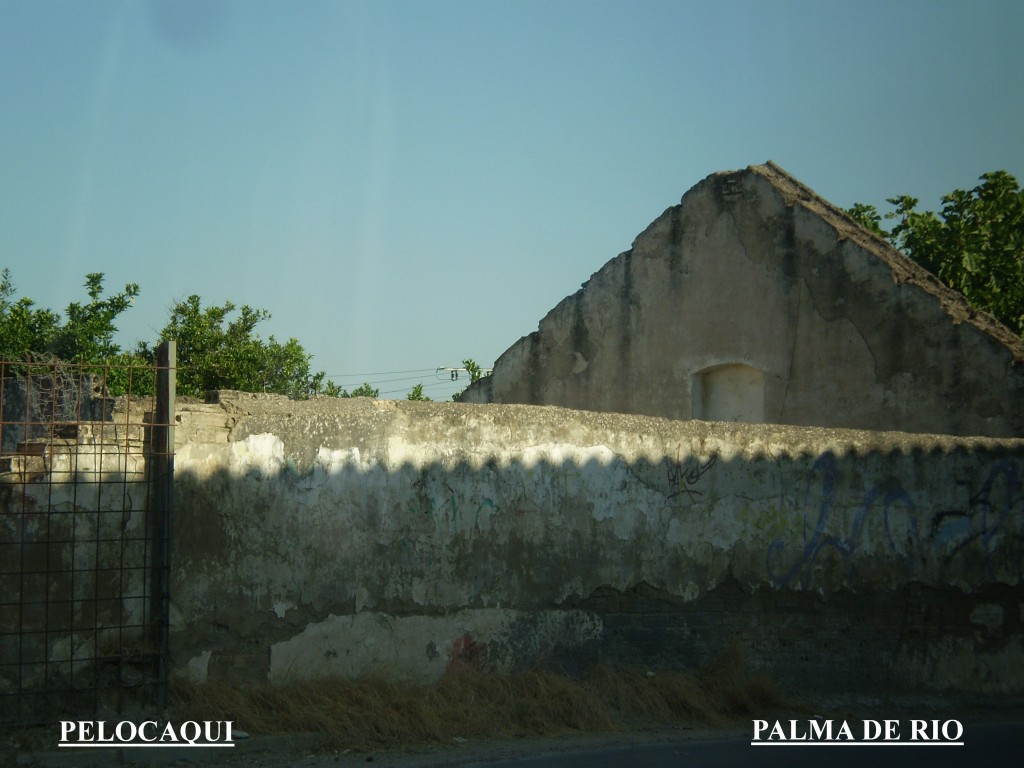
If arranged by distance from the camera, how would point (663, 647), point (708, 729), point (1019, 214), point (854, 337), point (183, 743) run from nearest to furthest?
point (183, 743) → point (708, 729) → point (663, 647) → point (854, 337) → point (1019, 214)

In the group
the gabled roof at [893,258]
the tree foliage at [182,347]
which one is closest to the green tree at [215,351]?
the tree foliage at [182,347]

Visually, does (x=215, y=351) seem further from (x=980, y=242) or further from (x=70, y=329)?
(x=980, y=242)

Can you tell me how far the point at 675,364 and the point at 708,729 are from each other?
282 inches

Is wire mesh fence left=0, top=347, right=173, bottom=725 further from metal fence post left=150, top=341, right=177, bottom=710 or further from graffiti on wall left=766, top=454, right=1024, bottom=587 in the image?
graffiti on wall left=766, top=454, right=1024, bottom=587

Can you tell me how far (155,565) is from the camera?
7.33 meters

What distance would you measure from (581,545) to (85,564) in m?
3.80

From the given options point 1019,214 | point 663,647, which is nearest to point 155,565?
point 663,647

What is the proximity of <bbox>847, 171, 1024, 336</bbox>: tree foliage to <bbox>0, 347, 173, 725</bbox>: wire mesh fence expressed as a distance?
1191 cm

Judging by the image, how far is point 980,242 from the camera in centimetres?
1664

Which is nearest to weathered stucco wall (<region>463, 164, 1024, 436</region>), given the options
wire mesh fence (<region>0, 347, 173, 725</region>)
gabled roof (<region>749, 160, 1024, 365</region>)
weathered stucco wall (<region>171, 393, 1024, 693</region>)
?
gabled roof (<region>749, 160, 1024, 365</region>)

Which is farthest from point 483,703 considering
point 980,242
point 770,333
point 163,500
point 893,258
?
point 980,242

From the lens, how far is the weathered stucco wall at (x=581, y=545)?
25.4ft

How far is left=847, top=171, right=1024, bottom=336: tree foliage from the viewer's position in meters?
16.1

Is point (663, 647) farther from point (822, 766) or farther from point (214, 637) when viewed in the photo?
point (214, 637)
